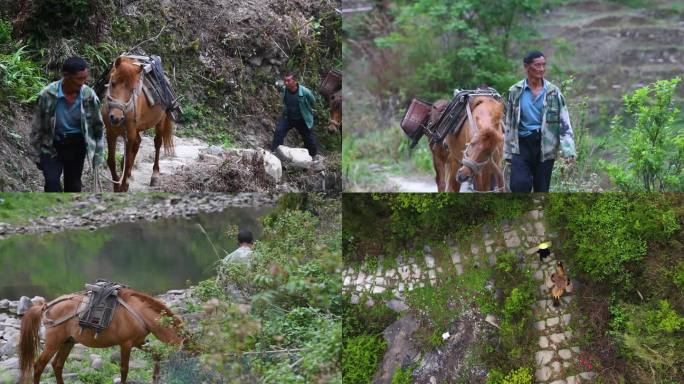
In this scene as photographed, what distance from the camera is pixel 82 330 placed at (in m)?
7.13

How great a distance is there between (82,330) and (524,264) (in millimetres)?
3930

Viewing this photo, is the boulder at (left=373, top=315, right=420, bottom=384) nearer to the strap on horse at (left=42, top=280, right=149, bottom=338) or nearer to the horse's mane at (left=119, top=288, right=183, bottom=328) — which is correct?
the horse's mane at (left=119, top=288, right=183, bottom=328)

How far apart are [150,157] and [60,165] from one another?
1.88 metres

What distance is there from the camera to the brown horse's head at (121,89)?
760 cm

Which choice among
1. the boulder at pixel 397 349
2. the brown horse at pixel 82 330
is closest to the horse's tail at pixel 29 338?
the brown horse at pixel 82 330

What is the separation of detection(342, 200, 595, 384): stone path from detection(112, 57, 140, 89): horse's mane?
2.72 metres

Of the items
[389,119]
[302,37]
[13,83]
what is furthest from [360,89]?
[13,83]

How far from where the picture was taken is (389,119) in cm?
1379

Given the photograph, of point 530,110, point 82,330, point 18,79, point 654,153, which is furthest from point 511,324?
point 18,79

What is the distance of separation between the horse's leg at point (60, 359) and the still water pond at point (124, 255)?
59 centimetres

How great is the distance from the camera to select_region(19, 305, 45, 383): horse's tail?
706 cm

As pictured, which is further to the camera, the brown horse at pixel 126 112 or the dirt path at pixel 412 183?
the dirt path at pixel 412 183

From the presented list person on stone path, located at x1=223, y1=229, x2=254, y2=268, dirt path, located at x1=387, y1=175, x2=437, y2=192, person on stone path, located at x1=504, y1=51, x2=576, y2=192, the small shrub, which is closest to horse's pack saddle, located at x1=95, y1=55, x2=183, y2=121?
person on stone path, located at x1=223, y1=229, x2=254, y2=268

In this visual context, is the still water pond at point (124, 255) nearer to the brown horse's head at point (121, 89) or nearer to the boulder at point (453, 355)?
the brown horse's head at point (121, 89)
